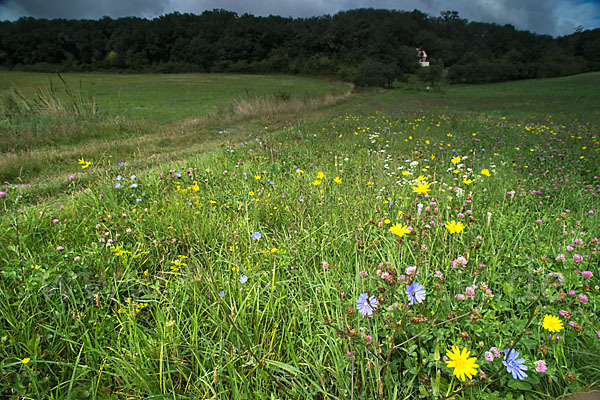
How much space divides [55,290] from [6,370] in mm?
488

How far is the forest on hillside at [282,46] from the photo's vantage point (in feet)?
160

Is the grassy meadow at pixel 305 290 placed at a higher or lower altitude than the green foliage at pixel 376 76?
lower

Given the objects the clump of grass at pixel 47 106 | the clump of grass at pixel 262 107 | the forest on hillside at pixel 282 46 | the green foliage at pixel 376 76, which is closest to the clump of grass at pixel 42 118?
the clump of grass at pixel 47 106

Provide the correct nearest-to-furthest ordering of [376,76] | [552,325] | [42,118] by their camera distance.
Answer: [552,325] → [42,118] → [376,76]

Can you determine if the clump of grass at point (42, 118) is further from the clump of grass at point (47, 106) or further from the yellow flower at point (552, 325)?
the yellow flower at point (552, 325)

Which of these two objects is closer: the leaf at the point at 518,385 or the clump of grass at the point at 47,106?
the leaf at the point at 518,385

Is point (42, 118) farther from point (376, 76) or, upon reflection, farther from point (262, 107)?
point (376, 76)

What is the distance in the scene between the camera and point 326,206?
266 centimetres

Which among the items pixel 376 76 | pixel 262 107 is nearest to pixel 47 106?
pixel 262 107

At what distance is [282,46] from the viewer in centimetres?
6531

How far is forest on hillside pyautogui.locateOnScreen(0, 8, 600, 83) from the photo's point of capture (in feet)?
160

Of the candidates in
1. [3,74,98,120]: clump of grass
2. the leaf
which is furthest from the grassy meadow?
[3,74,98,120]: clump of grass

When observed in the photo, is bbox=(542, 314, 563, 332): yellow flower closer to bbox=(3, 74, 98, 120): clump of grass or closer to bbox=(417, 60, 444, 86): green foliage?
bbox=(3, 74, 98, 120): clump of grass

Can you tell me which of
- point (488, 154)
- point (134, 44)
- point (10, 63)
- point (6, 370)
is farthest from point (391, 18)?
point (6, 370)
